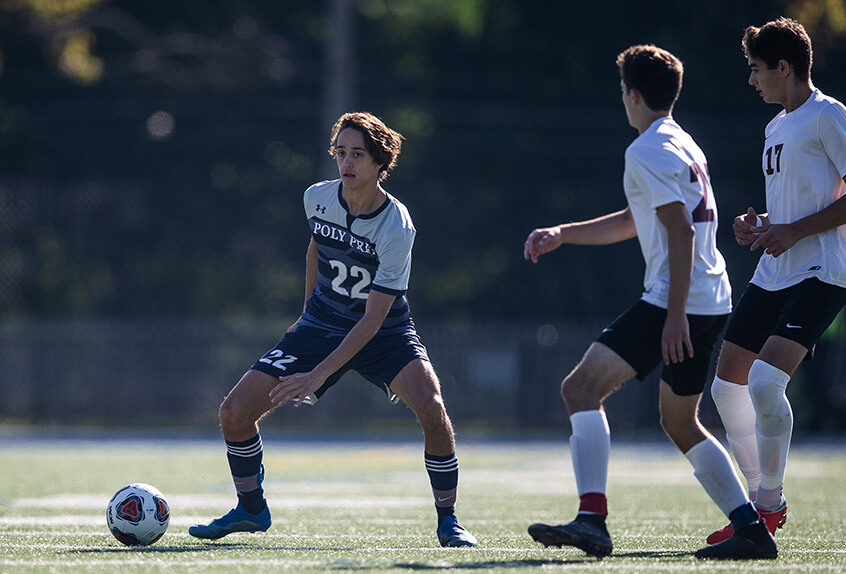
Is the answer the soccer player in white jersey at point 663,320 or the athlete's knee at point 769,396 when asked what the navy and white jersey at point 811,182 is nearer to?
the athlete's knee at point 769,396

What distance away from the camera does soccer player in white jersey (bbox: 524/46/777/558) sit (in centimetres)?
539

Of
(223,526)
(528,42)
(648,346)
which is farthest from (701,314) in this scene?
(528,42)

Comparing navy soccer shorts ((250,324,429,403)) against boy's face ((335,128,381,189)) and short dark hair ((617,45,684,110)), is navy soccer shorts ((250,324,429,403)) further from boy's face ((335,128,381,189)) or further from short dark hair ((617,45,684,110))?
short dark hair ((617,45,684,110))

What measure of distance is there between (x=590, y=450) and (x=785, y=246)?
53.5 inches

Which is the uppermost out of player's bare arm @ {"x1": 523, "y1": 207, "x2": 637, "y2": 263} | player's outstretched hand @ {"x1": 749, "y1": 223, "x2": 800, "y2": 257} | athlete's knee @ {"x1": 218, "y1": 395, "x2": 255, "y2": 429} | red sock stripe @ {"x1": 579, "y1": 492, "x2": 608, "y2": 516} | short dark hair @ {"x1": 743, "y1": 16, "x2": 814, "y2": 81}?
short dark hair @ {"x1": 743, "y1": 16, "x2": 814, "y2": 81}

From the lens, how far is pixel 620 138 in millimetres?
22812

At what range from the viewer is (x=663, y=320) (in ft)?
18.2

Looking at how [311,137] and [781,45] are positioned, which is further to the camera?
[311,137]

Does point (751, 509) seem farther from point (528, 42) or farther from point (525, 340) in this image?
point (528, 42)

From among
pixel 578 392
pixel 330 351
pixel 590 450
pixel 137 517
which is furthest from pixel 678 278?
pixel 137 517

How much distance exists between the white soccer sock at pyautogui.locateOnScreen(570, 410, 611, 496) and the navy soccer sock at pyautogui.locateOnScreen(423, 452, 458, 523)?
96cm

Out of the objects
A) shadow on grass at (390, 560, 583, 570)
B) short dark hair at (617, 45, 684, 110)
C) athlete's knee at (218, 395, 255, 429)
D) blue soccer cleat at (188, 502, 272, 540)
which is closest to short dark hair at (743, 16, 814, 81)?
short dark hair at (617, 45, 684, 110)

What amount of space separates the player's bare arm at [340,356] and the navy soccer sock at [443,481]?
2.19ft

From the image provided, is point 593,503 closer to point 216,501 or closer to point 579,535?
point 579,535
